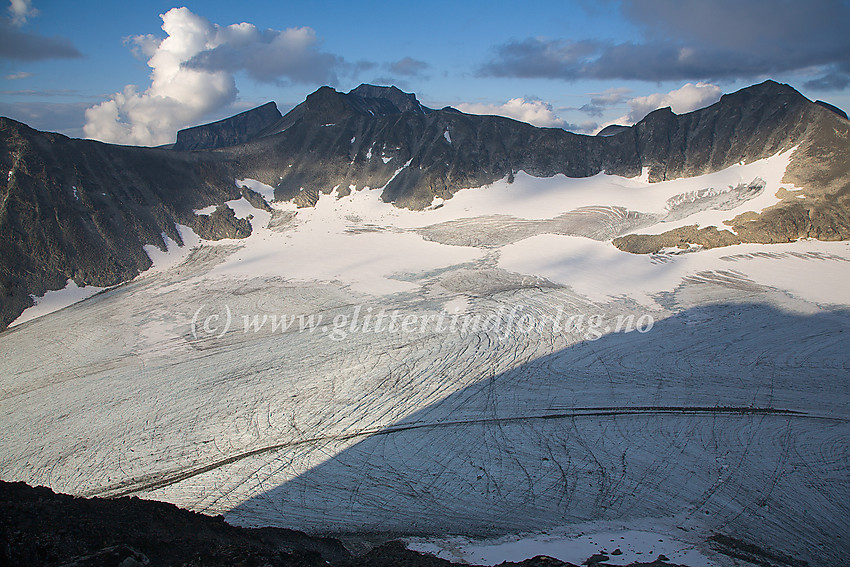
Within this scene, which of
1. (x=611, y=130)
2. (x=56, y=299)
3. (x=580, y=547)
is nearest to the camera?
(x=580, y=547)

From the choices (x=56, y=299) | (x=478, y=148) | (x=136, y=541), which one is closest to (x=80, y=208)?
(x=56, y=299)

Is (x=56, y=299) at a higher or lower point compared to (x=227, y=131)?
lower

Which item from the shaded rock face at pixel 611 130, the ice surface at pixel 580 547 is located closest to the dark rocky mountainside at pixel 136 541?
the ice surface at pixel 580 547

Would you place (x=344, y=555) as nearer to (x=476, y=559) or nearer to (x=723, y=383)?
(x=476, y=559)

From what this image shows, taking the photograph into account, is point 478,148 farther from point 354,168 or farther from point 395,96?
point 395,96

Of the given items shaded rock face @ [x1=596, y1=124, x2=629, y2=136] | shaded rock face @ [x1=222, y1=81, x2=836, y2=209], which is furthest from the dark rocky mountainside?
shaded rock face @ [x1=596, y1=124, x2=629, y2=136]

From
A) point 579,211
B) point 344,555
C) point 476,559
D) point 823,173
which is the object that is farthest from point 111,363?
point 823,173

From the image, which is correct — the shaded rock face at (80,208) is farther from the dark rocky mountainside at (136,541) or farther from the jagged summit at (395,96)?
the jagged summit at (395,96)
